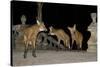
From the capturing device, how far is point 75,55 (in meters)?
2.31

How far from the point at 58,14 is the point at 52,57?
459 mm

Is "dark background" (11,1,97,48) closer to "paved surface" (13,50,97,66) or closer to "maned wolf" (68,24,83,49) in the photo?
"maned wolf" (68,24,83,49)

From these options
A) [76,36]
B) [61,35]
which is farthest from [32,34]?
[76,36]

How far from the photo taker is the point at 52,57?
2203 millimetres

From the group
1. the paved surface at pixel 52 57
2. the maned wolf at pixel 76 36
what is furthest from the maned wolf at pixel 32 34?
the maned wolf at pixel 76 36

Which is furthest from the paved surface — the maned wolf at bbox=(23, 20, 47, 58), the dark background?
the dark background

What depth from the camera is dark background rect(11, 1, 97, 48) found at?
81.6 inches

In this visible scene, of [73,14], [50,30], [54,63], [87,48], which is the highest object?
[73,14]

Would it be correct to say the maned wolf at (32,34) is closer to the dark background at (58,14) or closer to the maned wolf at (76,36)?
the dark background at (58,14)

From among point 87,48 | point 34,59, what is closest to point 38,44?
point 34,59

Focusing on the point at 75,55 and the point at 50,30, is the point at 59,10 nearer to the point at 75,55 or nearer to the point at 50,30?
the point at 50,30
